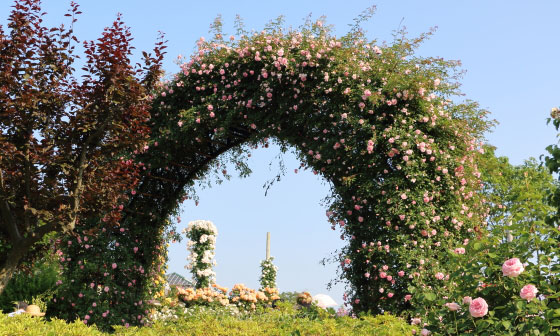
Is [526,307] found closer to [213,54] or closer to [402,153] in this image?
[402,153]

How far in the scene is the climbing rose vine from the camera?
17.0m

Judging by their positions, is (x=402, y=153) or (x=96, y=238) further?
(x=96, y=238)

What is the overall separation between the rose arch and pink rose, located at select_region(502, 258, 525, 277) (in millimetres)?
3123

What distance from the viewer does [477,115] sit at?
28.1ft

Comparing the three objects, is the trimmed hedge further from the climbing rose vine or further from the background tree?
the climbing rose vine

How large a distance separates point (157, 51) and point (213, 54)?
193cm

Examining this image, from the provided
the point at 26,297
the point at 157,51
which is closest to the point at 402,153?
the point at 157,51

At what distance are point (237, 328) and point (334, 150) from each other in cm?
294

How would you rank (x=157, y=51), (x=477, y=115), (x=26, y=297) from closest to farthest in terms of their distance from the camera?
(x=157, y=51)
(x=477, y=115)
(x=26, y=297)

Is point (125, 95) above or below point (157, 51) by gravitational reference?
below

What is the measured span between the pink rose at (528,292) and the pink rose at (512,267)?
4.4 inches

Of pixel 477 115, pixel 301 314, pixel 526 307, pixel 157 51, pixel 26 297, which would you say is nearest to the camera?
pixel 526 307

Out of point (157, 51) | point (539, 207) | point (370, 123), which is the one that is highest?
point (157, 51)

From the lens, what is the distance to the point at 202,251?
56.2 ft
